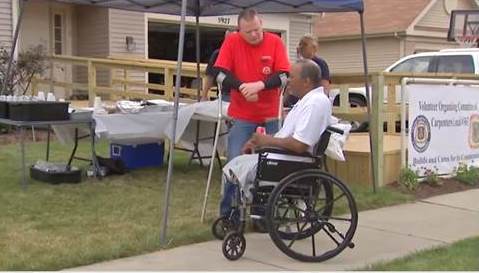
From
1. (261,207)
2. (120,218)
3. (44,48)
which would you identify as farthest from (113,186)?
(44,48)

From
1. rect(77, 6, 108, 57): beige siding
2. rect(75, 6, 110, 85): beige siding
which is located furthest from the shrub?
rect(77, 6, 108, 57): beige siding

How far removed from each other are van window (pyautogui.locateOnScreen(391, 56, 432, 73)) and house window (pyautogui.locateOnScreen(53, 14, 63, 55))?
8.02m

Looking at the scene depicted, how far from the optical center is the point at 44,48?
1748 centimetres

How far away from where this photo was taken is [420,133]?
30.9 ft

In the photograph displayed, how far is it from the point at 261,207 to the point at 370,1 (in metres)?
28.0

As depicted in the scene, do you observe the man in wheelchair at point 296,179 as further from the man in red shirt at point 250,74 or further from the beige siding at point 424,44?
the beige siding at point 424,44

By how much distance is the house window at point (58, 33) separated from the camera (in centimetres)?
1831

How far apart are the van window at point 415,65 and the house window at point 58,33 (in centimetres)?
802

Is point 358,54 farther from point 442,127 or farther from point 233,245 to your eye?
point 233,245

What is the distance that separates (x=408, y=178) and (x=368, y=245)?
2954mm

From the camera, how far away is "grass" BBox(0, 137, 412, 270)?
5.78 metres

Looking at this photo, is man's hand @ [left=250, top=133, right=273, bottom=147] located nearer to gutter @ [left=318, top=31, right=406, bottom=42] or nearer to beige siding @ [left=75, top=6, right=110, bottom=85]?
beige siding @ [left=75, top=6, right=110, bottom=85]

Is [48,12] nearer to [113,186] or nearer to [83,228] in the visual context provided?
[113,186]


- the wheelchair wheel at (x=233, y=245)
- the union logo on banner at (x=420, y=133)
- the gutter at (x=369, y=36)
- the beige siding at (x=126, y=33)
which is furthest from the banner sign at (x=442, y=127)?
the gutter at (x=369, y=36)
